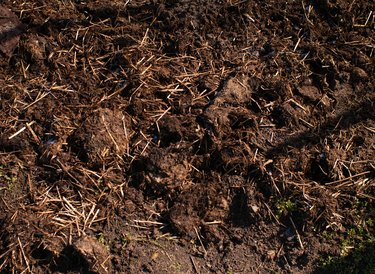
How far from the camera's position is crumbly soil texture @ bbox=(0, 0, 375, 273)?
338 centimetres

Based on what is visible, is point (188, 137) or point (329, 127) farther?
point (329, 127)

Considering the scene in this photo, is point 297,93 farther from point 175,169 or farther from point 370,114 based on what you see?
point 175,169

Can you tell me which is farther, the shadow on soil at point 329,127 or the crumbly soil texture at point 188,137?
the shadow on soil at point 329,127

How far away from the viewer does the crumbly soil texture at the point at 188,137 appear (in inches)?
133

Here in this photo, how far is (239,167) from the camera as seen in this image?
11.7 ft

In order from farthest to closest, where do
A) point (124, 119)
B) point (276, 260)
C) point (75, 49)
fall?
point (75, 49) < point (124, 119) < point (276, 260)

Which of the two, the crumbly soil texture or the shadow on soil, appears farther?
the shadow on soil

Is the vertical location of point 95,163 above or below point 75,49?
below

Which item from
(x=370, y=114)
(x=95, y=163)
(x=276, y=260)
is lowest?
(x=276, y=260)

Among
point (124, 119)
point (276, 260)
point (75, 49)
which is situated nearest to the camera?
Result: point (276, 260)

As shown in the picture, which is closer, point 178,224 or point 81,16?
point 178,224

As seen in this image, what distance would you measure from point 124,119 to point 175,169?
1.77 ft

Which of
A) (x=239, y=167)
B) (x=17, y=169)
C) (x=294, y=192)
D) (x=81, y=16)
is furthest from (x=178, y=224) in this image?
(x=81, y=16)

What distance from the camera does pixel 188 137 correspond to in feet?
12.0
